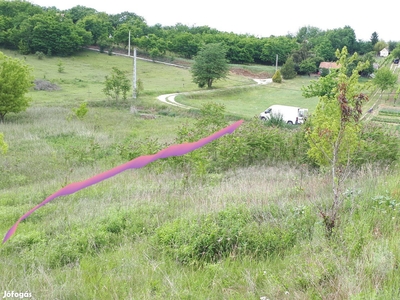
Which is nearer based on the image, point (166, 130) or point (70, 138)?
point (70, 138)

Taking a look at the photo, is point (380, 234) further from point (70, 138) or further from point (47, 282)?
point (70, 138)

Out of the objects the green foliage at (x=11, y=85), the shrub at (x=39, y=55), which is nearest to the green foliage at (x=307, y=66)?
the shrub at (x=39, y=55)

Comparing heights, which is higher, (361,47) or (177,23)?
(177,23)

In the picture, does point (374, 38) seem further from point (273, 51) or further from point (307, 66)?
point (307, 66)

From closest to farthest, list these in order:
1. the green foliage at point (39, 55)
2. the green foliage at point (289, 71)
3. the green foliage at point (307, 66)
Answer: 1. the green foliage at point (39, 55)
2. the green foliage at point (289, 71)
3. the green foliage at point (307, 66)

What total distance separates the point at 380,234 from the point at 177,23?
338 feet

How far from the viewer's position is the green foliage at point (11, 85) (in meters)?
19.0

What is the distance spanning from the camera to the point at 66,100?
94.3 feet

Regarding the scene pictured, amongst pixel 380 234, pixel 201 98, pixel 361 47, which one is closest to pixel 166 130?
pixel 380 234

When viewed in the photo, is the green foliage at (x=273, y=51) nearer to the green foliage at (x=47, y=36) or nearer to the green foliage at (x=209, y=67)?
the green foliage at (x=209, y=67)

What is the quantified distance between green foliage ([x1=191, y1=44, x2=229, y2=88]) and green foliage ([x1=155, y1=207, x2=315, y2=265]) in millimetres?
37311

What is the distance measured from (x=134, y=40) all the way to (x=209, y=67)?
26.8m

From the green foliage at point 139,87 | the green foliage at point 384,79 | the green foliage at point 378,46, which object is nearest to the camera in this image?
the green foliage at point 139,87

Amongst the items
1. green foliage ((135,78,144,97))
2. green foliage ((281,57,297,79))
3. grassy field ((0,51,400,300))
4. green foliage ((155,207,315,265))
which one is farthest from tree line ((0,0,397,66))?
green foliage ((155,207,315,265))
